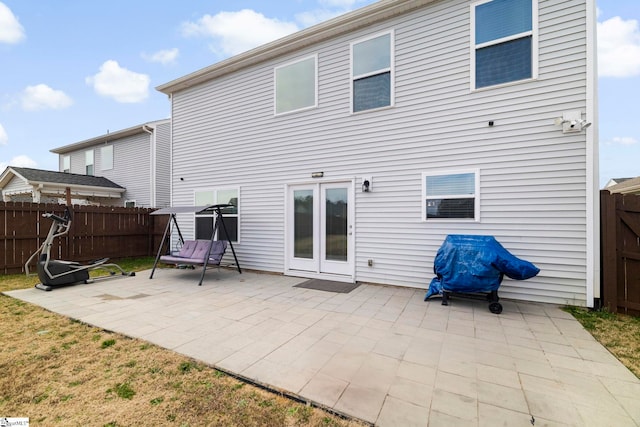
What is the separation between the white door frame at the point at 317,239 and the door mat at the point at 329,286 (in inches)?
7.3

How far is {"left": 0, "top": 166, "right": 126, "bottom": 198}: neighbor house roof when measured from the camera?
452 inches

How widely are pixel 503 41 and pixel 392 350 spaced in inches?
205

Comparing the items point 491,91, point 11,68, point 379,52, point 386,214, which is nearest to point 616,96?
point 491,91

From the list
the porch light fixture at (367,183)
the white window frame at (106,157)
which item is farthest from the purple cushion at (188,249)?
the white window frame at (106,157)

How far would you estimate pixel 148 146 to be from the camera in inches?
503

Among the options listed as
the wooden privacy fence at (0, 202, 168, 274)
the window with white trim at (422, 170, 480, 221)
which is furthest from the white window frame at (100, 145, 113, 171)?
the window with white trim at (422, 170, 480, 221)

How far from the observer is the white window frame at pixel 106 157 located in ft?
46.2

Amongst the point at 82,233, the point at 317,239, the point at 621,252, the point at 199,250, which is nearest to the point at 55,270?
the point at 199,250

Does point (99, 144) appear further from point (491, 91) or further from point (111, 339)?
point (491, 91)

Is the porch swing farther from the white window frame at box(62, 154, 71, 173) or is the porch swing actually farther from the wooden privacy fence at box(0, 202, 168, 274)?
the white window frame at box(62, 154, 71, 173)

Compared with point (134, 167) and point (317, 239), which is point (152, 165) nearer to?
point (134, 167)

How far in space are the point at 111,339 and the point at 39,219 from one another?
6444 millimetres

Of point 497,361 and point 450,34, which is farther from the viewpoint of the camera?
point 450,34

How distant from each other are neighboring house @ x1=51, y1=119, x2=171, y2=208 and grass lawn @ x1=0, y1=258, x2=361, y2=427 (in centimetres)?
1059
